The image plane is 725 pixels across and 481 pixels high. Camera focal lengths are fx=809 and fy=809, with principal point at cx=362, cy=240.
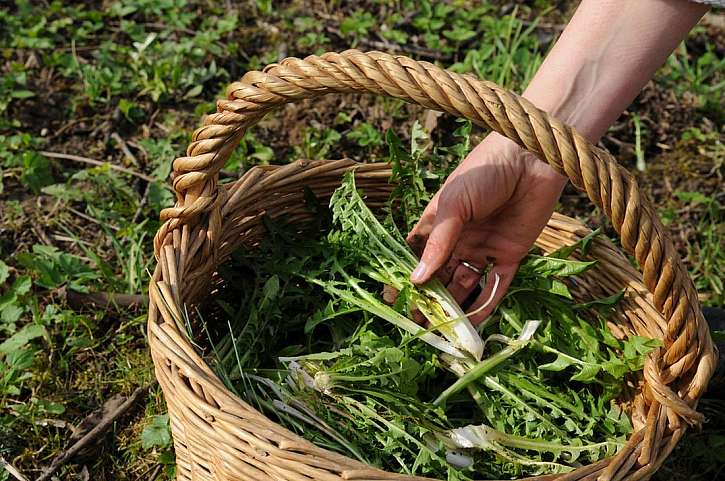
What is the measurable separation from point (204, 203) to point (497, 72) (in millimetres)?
1960

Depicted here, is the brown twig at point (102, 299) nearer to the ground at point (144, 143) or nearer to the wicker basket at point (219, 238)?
the ground at point (144, 143)

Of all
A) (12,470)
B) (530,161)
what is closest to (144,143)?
(12,470)

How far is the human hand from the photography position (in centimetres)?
200

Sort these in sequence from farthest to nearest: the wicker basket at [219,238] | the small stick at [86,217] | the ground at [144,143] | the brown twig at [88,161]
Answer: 1. the brown twig at [88,161]
2. the small stick at [86,217]
3. the ground at [144,143]
4. the wicker basket at [219,238]

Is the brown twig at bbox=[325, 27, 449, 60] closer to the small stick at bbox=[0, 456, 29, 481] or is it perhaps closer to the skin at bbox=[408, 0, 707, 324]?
the skin at bbox=[408, 0, 707, 324]

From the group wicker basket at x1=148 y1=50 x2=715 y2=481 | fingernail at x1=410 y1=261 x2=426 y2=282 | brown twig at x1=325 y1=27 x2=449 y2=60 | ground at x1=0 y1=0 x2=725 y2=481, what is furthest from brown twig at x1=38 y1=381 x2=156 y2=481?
brown twig at x1=325 y1=27 x2=449 y2=60

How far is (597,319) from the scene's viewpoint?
7.63ft

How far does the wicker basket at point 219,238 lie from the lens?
5.18 feet

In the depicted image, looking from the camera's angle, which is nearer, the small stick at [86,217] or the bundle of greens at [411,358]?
the bundle of greens at [411,358]

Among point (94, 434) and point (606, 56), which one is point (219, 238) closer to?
point (94, 434)

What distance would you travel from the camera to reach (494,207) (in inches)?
81.6

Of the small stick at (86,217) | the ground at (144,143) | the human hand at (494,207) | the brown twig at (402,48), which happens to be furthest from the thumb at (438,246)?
the brown twig at (402,48)

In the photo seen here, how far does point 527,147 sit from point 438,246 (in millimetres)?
515

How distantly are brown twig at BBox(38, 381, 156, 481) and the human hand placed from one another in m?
1.00
